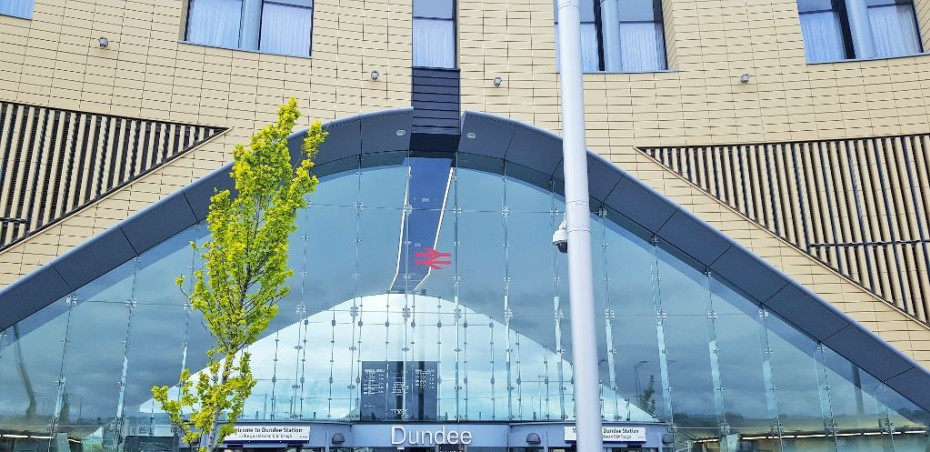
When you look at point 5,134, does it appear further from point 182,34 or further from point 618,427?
point 618,427

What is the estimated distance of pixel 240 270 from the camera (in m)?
11.3

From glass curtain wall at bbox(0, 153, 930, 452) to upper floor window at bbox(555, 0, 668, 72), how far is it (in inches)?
188

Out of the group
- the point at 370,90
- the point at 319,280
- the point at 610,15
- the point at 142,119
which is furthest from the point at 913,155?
the point at 142,119

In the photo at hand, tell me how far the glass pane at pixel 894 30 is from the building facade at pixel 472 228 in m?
1.09

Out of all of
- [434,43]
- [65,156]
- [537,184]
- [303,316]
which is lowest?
[303,316]

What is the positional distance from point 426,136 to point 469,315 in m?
5.00

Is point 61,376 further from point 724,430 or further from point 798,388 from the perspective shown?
point 798,388

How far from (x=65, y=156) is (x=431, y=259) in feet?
30.4

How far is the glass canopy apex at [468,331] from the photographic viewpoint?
17.8 metres

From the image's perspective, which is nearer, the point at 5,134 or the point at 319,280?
the point at 5,134

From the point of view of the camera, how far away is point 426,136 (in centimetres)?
2034

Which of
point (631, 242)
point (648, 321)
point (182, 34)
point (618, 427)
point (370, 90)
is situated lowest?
point (618, 427)

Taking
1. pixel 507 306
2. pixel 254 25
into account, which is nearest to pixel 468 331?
pixel 507 306

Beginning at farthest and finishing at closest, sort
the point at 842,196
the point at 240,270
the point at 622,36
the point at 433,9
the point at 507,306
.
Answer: the point at 622,36, the point at 433,9, the point at 842,196, the point at 507,306, the point at 240,270
